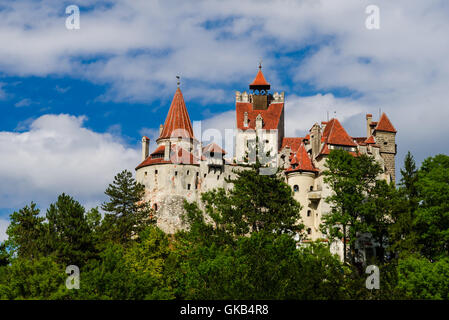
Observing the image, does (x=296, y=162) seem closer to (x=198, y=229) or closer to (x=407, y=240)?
(x=198, y=229)

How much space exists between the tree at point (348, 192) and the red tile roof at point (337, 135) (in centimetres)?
1444

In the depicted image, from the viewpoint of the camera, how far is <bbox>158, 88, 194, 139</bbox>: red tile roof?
7712cm

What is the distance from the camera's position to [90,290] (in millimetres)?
36969

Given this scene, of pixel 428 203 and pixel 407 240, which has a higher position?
pixel 428 203

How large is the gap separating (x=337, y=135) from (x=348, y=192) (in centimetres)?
1886

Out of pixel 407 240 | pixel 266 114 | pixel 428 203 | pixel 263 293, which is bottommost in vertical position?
pixel 263 293

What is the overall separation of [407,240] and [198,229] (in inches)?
681

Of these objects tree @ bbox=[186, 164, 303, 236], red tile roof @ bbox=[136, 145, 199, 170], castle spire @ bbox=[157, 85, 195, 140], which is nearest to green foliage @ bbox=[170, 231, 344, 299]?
tree @ bbox=[186, 164, 303, 236]

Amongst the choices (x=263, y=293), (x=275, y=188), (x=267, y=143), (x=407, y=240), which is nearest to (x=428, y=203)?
(x=407, y=240)

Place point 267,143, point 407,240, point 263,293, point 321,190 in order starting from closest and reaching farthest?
point 263,293
point 407,240
point 321,190
point 267,143

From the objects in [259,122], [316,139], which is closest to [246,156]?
[316,139]

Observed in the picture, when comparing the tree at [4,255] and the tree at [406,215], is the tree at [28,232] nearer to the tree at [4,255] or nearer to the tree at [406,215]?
the tree at [4,255]
